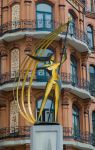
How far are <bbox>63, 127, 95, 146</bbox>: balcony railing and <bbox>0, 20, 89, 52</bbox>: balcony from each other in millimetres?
5890

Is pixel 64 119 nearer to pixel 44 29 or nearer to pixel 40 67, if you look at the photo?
pixel 40 67

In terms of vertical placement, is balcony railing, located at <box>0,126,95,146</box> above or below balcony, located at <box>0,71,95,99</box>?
below

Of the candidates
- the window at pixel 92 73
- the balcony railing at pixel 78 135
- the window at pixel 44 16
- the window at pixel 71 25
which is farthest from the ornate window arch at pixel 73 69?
the window at pixel 92 73

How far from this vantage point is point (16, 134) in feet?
93.9

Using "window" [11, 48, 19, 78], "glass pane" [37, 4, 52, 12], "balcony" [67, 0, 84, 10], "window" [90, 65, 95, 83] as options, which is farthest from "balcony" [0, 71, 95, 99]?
"balcony" [67, 0, 84, 10]

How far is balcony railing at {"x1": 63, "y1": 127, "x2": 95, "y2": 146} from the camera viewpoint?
2912 centimetres

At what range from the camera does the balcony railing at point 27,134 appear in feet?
93.5

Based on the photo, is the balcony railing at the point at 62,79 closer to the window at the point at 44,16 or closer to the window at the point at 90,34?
the window at the point at 44,16

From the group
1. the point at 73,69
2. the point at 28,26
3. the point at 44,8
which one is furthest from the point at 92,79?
the point at 28,26

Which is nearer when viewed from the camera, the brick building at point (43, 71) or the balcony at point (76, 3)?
the brick building at point (43, 71)

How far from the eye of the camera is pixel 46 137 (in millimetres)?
21719

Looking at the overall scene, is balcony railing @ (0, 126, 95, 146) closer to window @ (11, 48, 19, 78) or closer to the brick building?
the brick building

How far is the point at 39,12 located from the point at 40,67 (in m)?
4.32

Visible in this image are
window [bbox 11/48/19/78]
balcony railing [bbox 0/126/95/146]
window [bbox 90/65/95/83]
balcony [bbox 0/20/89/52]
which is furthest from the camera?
window [bbox 90/65/95/83]
